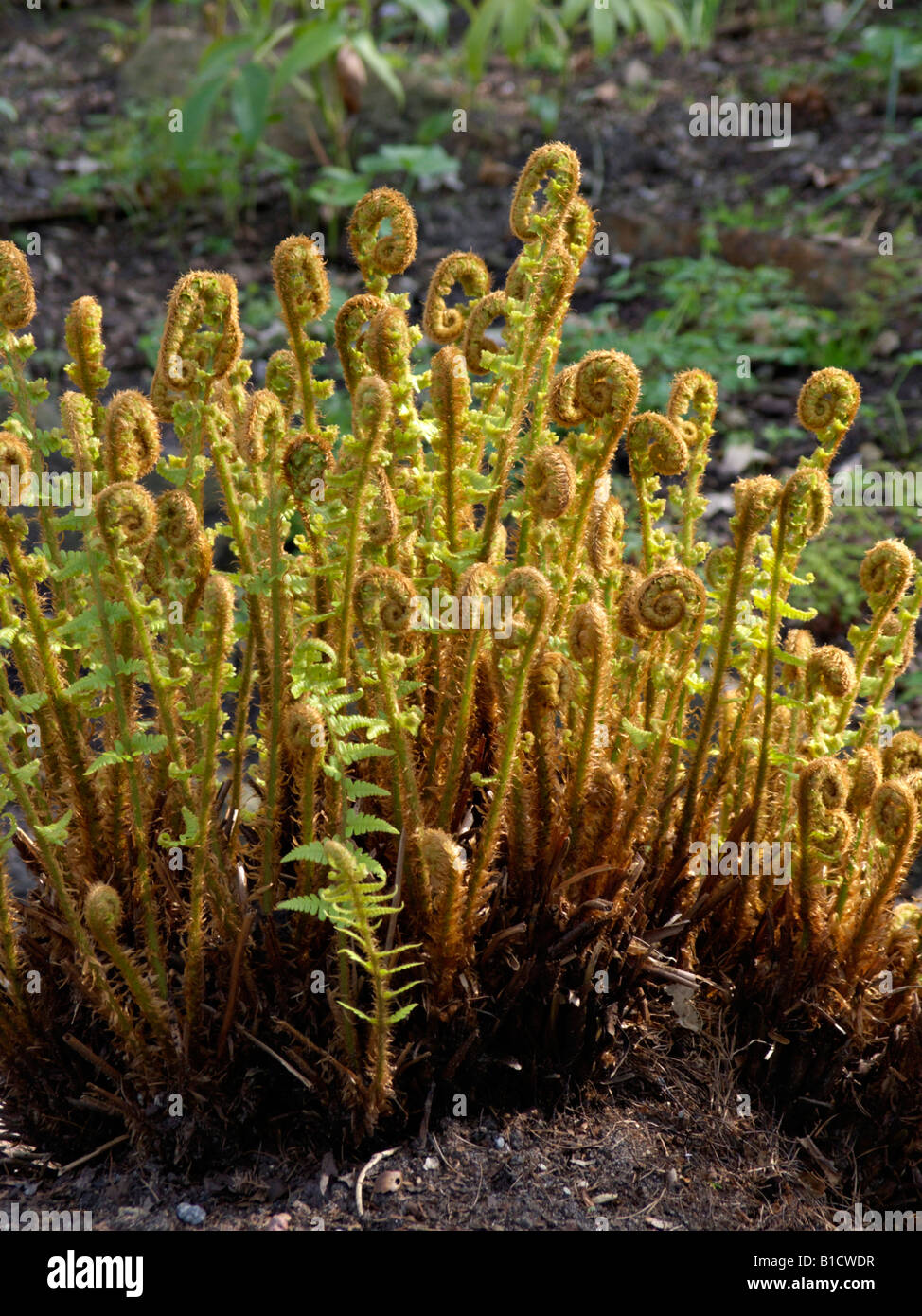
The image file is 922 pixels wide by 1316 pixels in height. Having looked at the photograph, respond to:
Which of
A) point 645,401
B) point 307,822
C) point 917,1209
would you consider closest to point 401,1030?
point 307,822

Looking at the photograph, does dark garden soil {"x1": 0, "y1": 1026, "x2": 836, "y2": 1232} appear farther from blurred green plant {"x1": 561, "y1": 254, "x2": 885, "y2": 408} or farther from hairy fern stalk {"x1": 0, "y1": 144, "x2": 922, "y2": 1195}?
blurred green plant {"x1": 561, "y1": 254, "x2": 885, "y2": 408}

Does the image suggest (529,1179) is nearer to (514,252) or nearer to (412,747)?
(412,747)

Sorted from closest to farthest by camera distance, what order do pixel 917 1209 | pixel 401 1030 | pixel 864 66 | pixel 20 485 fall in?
1. pixel 20 485
2. pixel 401 1030
3. pixel 917 1209
4. pixel 864 66

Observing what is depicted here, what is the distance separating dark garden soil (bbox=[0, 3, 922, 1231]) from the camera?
178 cm

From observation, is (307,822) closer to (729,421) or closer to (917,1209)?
(917,1209)

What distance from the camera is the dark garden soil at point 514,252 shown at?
69.9 inches

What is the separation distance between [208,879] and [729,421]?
138 inches

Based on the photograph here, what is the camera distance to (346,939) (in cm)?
171

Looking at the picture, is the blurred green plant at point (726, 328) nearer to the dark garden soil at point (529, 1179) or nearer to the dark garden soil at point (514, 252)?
the dark garden soil at point (514, 252)

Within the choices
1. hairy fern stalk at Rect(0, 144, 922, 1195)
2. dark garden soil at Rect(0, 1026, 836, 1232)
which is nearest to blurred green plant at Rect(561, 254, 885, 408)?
hairy fern stalk at Rect(0, 144, 922, 1195)

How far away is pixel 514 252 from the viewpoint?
5922 mm

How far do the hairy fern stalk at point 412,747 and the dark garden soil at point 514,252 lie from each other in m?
0.09

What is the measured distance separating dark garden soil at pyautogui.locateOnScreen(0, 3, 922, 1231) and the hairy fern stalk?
91 mm

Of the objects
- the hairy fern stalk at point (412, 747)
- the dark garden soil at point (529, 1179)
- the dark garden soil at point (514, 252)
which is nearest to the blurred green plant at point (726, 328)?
the dark garden soil at point (514, 252)
